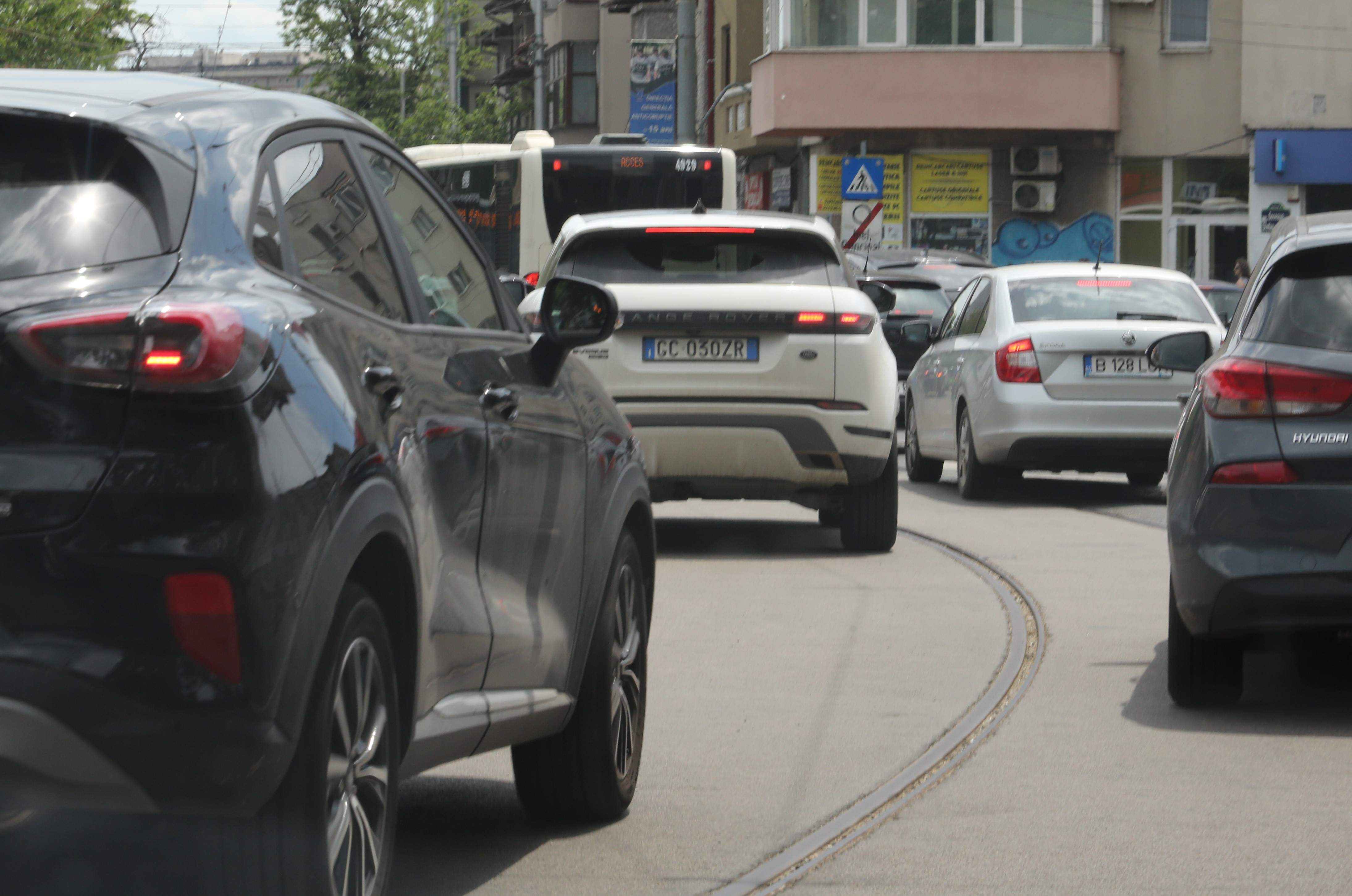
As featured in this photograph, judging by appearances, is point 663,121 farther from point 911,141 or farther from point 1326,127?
point 1326,127

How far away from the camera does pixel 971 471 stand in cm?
1530

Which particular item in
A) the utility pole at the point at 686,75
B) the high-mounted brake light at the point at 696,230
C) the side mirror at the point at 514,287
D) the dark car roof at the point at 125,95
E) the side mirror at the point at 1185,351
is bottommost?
the side mirror at the point at 1185,351

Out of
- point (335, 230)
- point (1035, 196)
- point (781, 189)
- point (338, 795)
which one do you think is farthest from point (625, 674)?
point (781, 189)

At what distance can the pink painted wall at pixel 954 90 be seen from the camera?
41031 mm

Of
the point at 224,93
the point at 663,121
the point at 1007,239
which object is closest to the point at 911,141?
the point at 1007,239

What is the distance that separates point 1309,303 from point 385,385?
3751 mm

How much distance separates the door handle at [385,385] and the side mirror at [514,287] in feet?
4.43

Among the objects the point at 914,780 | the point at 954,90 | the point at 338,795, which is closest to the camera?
the point at 338,795

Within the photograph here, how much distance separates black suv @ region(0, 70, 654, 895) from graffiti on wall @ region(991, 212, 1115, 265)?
3854cm

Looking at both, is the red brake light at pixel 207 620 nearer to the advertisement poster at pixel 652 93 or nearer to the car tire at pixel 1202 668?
the car tire at pixel 1202 668

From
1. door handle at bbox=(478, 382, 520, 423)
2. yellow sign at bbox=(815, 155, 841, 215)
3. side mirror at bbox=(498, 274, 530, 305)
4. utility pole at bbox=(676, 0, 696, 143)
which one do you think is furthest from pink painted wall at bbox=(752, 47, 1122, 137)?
door handle at bbox=(478, 382, 520, 423)

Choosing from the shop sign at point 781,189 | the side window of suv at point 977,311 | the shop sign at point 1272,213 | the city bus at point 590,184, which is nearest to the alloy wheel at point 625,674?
the side window of suv at point 977,311

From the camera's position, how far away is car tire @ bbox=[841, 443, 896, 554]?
11836 millimetres

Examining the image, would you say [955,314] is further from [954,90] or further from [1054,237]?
[1054,237]
